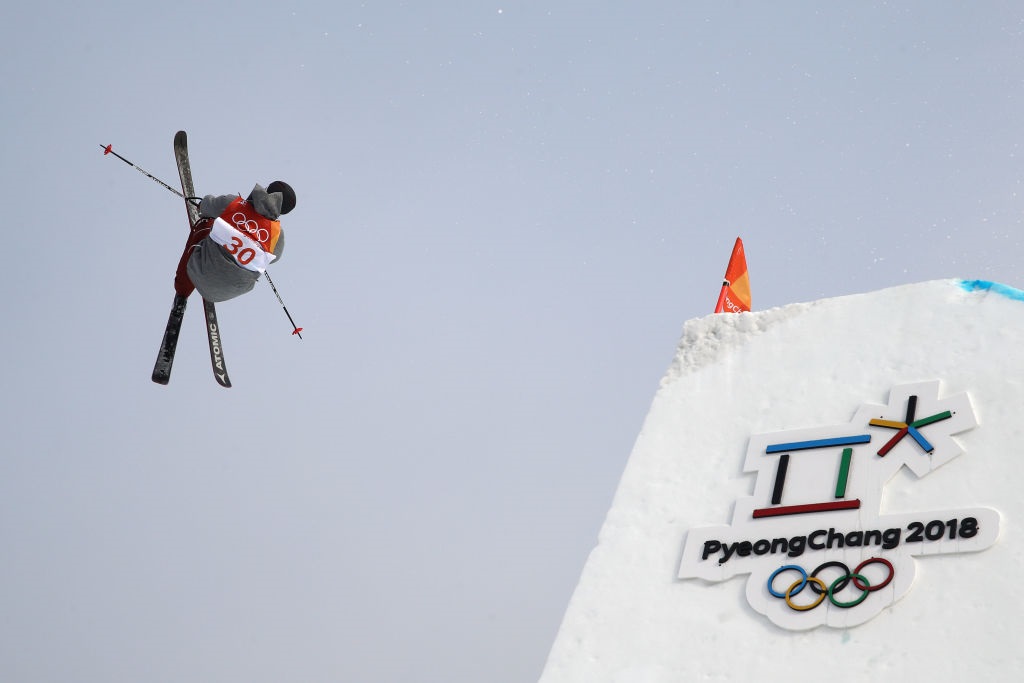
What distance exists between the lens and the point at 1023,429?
5.68 meters

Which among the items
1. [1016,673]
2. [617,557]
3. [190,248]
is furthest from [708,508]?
[190,248]

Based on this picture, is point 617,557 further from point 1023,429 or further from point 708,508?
point 1023,429

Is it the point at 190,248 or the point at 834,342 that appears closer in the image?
the point at 834,342

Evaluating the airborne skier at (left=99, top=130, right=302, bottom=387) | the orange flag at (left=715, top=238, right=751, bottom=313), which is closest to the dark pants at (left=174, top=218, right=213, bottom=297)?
the airborne skier at (left=99, top=130, right=302, bottom=387)

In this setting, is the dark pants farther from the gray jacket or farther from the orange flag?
the orange flag

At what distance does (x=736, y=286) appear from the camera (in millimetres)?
8859

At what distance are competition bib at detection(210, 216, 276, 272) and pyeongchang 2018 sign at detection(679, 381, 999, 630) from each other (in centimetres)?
414

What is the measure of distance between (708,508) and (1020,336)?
Answer: 6.70 ft

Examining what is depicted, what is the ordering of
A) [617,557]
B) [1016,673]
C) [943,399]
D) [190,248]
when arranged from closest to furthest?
[1016,673]
[943,399]
[617,557]
[190,248]

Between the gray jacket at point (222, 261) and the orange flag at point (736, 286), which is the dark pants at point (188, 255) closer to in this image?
the gray jacket at point (222, 261)

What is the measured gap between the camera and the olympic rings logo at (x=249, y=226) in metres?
8.31

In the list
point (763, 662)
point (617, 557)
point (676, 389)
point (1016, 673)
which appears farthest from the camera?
point (676, 389)

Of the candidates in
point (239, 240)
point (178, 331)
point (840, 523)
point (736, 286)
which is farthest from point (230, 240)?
point (840, 523)

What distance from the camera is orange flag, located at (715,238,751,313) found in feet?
28.6
